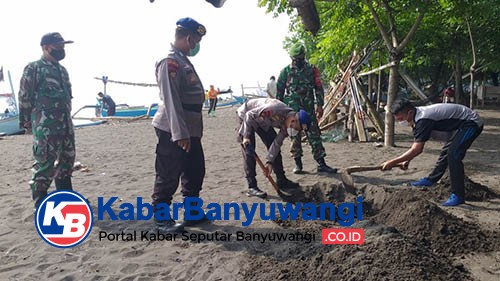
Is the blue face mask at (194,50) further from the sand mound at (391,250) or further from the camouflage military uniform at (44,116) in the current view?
the sand mound at (391,250)

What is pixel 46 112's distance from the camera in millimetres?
4043

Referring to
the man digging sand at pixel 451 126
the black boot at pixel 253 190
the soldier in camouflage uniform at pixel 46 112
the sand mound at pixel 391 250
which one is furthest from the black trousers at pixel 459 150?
the soldier in camouflage uniform at pixel 46 112

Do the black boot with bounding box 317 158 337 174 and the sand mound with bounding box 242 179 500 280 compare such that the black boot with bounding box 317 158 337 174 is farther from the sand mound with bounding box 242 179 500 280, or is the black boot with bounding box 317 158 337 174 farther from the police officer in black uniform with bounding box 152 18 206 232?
the police officer in black uniform with bounding box 152 18 206 232

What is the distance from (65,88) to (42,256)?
6.28 ft

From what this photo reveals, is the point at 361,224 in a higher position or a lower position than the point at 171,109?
lower

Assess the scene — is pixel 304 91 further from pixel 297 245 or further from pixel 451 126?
pixel 297 245

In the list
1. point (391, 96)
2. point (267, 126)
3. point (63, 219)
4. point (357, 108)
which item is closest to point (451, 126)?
point (267, 126)

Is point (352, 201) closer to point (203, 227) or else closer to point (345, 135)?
point (203, 227)

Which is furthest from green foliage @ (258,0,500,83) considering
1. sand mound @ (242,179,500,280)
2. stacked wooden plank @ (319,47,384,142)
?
sand mound @ (242,179,500,280)

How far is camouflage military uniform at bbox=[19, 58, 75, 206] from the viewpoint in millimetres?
3988

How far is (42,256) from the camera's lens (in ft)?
10.4

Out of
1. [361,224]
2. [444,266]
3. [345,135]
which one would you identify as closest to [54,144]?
[361,224]

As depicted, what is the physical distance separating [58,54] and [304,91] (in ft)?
10.8

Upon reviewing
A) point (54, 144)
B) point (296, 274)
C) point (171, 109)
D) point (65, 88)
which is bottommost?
point (296, 274)
